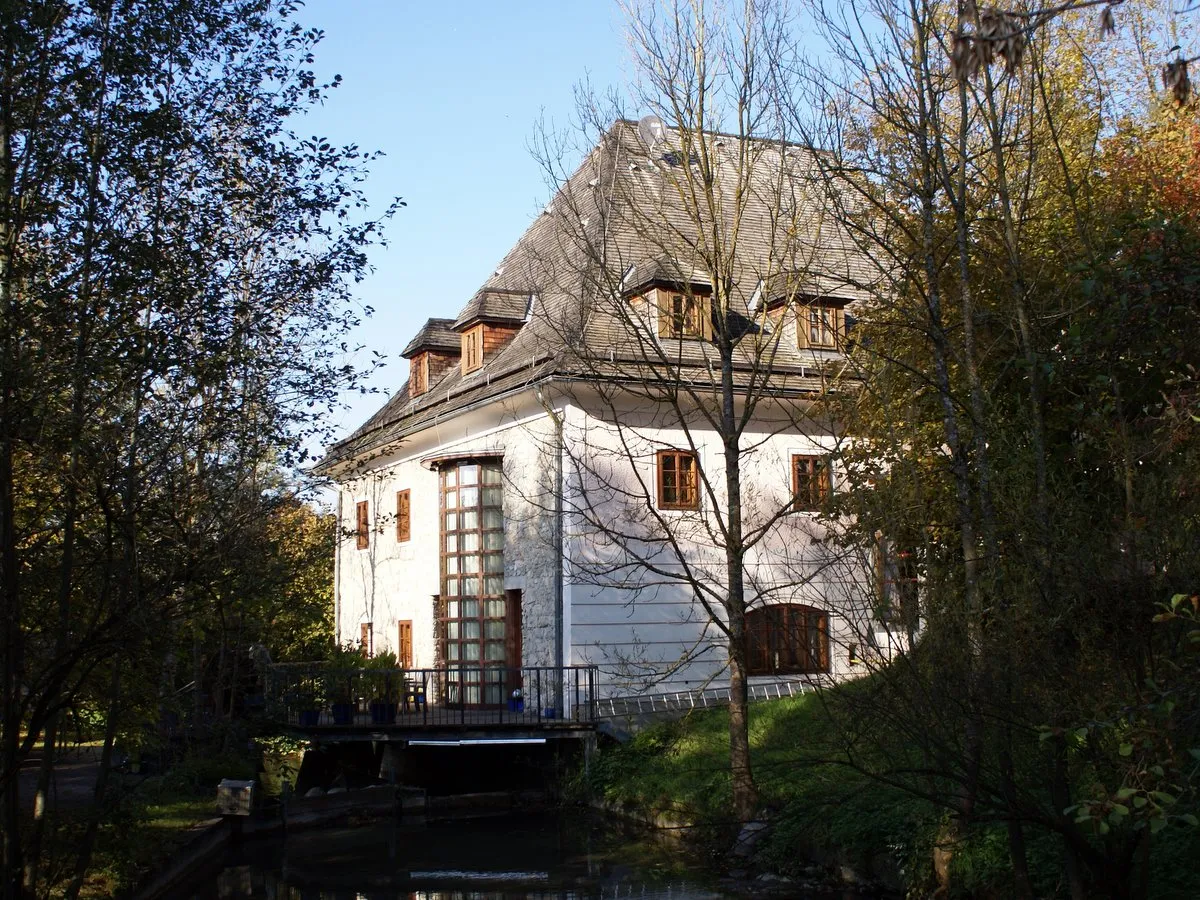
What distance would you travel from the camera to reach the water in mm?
13672

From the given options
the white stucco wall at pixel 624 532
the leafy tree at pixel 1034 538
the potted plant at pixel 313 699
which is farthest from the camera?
the white stucco wall at pixel 624 532

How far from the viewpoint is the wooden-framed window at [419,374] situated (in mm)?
25594

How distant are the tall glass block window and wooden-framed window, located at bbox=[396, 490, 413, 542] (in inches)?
119

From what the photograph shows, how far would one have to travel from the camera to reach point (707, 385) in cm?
2022

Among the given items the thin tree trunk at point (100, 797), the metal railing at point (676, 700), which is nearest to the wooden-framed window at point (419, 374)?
the metal railing at point (676, 700)

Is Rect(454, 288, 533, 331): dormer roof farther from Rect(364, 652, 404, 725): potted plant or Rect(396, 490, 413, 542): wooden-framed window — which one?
Rect(364, 652, 404, 725): potted plant

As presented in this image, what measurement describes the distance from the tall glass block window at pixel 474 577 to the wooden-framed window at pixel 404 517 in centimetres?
302

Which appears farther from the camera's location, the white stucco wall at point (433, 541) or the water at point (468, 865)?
the white stucco wall at point (433, 541)

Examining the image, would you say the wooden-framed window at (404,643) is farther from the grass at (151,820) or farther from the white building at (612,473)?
the grass at (151,820)

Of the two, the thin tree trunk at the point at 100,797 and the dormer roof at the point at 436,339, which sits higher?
the dormer roof at the point at 436,339

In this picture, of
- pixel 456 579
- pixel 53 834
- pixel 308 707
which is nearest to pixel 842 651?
pixel 456 579

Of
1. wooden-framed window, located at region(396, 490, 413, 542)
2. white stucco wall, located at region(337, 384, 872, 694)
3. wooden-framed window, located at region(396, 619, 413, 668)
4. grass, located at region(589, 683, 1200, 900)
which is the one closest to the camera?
grass, located at region(589, 683, 1200, 900)

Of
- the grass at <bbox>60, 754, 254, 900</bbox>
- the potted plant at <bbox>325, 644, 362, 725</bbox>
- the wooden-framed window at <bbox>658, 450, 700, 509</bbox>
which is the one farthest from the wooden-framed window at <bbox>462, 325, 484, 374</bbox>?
the grass at <bbox>60, 754, 254, 900</bbox>

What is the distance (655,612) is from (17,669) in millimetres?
12258
